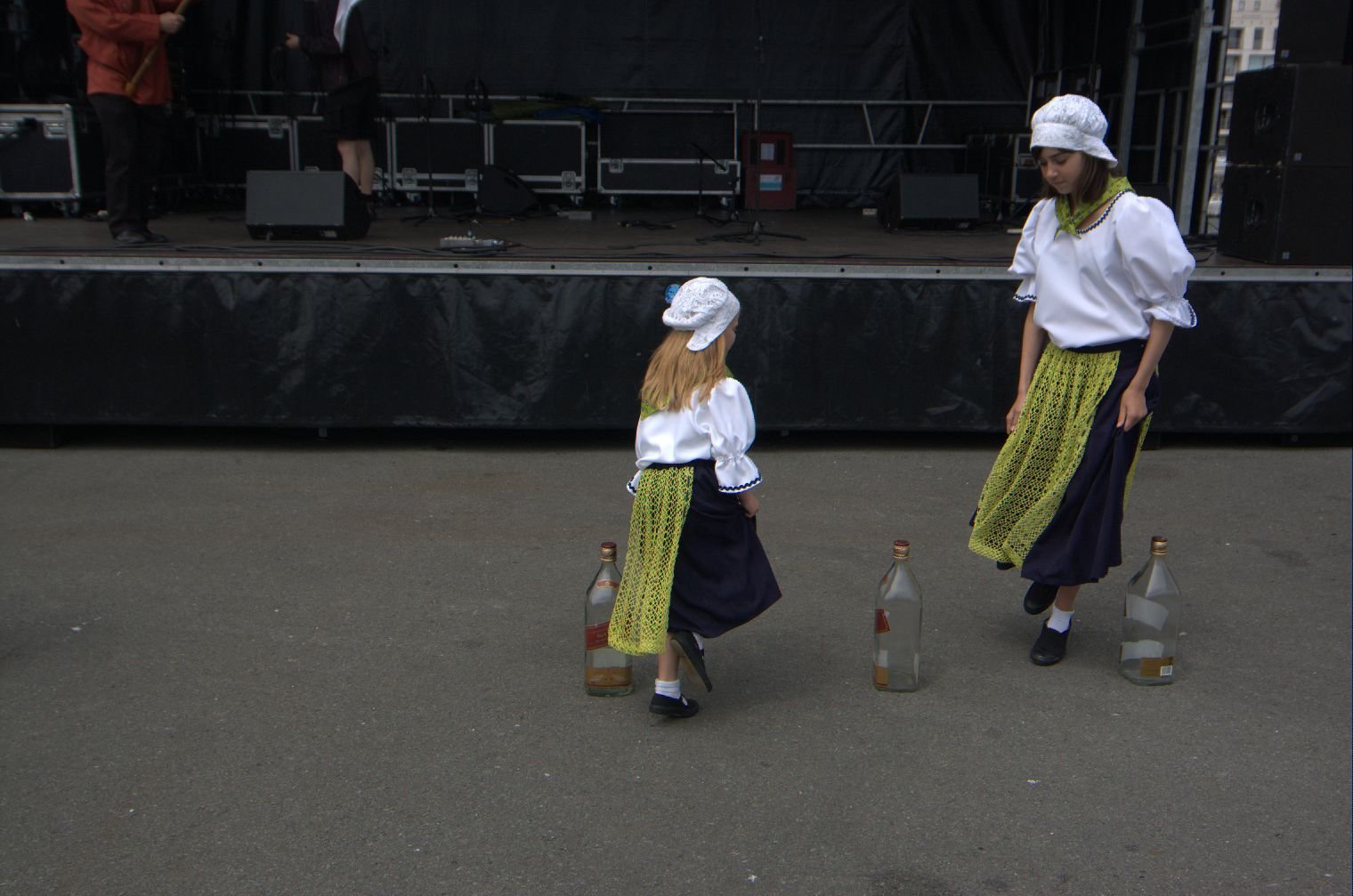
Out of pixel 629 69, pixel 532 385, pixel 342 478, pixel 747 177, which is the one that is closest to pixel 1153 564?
pixel 532 385

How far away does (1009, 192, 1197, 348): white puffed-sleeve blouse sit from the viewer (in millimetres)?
3395

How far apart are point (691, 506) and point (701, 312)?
0.54m

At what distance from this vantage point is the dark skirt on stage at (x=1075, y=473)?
11.8 feet

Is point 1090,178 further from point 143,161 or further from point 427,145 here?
point 427,145

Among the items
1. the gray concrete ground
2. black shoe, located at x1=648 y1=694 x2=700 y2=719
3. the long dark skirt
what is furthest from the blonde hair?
the gray concrete ground

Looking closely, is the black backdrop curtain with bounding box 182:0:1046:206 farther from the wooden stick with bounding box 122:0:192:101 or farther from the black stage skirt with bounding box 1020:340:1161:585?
the black stage skirt with bounding box 1020:340:1161:585

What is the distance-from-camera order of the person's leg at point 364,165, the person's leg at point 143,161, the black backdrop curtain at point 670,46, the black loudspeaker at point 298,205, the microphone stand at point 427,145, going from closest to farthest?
the person's leg at point 143,161 → the black loudspeaker at point 298,205 → the person's leg at point 364,165 → the microphone stand at point 427,145 → the black backdrop curtain at point 670,46

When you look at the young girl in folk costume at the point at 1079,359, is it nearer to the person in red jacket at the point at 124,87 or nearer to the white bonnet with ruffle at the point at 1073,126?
the white bonnet with ruffle at the point at 1073,126

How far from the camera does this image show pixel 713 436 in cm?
317

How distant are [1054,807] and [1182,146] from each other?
6.93 metres

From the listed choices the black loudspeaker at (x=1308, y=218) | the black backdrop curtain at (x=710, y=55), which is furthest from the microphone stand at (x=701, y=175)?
the black loudspeaker at (x=1308, y=218)

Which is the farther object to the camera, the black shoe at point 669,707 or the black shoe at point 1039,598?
the black shoe at point 1039,598

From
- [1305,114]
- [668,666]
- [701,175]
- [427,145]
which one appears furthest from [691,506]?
[427,145]

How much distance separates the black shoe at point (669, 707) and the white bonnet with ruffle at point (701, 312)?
3.37ft
